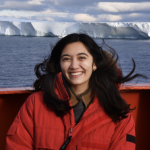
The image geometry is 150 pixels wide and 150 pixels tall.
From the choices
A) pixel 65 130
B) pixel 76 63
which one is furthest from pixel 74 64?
pixel 65 130

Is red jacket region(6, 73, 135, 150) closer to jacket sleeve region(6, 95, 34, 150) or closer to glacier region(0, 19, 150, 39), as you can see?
jacket sleeve region(6, 95, 34, 150)

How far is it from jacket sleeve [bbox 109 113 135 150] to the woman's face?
0.31m

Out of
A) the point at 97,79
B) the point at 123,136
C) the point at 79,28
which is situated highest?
the point at 79,28

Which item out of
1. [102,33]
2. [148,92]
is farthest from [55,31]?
[148,92]

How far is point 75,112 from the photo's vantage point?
124 centimetres

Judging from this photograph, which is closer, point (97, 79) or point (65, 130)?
point (65, 130)

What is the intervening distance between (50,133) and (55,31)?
27.4m

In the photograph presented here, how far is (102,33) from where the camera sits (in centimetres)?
2744

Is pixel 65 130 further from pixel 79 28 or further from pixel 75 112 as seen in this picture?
pixel 79 28

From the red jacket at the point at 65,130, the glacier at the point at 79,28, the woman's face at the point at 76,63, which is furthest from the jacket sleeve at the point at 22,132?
the glacier at the point at 79,28

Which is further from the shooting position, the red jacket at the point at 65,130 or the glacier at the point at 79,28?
the glacier at the point at 79,28

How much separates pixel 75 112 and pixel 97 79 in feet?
0.77

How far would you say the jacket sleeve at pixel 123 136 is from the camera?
3.79 ft

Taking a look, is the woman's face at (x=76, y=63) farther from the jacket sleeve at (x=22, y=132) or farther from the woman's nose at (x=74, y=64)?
the jacket sleeve at (x=22, y=132)
